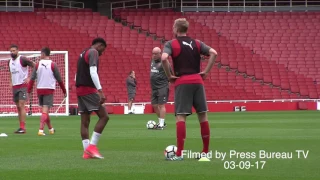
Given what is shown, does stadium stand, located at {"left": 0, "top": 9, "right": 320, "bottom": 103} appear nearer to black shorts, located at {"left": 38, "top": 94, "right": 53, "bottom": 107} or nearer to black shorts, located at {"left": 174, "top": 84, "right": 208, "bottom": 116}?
black shorts, located at {"left": 38, "top": 94, "right": 53, "bottom": 107}

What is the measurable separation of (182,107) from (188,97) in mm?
184

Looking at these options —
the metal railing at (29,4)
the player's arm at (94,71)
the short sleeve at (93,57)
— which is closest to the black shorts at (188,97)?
the player's arm at (94,71)

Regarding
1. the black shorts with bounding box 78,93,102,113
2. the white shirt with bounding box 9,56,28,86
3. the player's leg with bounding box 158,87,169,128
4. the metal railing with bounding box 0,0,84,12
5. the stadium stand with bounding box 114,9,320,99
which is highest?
the metal railing with bounding box 0,0,84,12

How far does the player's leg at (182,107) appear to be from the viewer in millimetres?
12258

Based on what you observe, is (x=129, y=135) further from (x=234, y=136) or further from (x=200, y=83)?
(x=200, y=83)

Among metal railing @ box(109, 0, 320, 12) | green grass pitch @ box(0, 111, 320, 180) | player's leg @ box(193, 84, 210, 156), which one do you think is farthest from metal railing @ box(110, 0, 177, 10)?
player's leg @ box(193, 84, 210, 156)

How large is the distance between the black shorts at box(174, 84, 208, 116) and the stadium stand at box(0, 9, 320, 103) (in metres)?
28.3

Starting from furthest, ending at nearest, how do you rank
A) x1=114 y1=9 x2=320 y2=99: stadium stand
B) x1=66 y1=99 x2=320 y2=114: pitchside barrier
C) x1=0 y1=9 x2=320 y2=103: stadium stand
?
1. x1=114 y1=9 x2=320 y2=99: stadium stand
2. x1=0 y1=9 x2=320 y2=103: stadium stand
3. x1=66 y1=99 x2=320 y2=114: pitchside barrier

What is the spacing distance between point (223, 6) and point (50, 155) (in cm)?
3899

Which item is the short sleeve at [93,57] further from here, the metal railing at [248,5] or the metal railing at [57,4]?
the metal railing at [248,5]

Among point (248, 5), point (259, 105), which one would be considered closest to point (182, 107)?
point (259, 105)

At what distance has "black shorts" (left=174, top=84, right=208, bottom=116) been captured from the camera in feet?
40.2

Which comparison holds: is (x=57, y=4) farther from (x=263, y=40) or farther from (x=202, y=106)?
(x=202, y=106)

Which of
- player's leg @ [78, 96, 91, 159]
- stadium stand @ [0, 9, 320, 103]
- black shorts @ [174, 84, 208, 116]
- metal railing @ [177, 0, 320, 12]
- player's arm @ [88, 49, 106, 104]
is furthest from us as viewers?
metal railing @ [177, 0, 320, 12]
